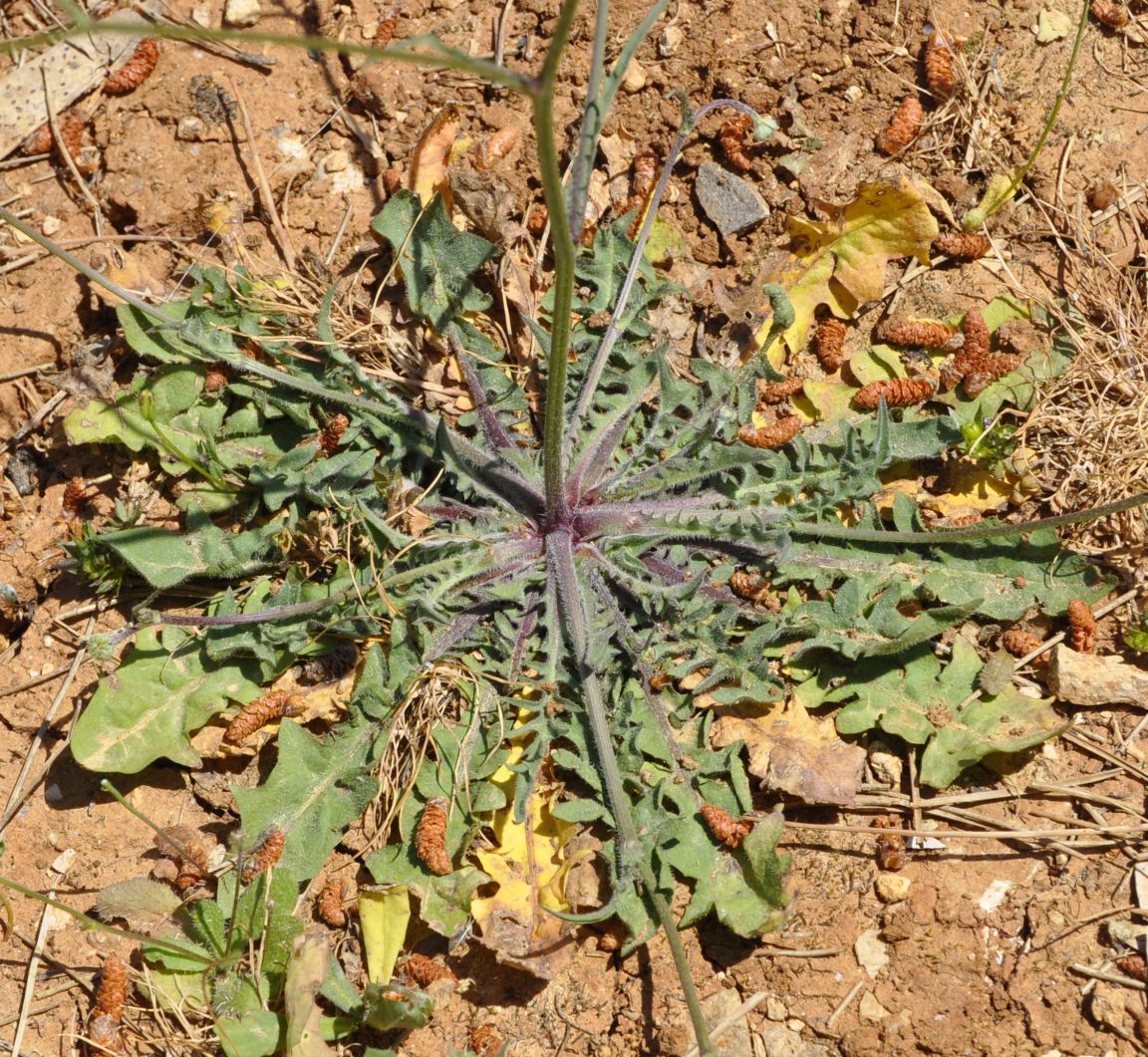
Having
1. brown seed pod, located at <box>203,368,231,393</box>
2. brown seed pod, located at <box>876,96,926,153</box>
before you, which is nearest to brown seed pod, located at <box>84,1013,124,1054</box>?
brown seed pod, located at <box>203,368,231,393</box>

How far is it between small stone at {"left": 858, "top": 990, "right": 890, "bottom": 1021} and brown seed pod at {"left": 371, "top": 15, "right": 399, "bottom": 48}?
3857 mm

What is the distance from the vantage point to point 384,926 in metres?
3.18

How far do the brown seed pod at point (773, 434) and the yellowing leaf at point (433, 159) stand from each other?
1.44 metres

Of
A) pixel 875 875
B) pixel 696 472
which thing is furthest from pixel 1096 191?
pixel 875 875

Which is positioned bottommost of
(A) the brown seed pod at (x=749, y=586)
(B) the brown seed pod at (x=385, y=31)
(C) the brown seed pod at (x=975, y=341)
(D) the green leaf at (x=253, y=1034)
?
(D) the green leaf at (x=253, y=1034)

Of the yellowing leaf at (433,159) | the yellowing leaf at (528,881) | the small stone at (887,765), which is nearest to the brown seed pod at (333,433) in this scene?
the yellowing leaf at (433,159)

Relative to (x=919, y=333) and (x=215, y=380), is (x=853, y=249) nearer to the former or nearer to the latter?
(x=919, y=333)

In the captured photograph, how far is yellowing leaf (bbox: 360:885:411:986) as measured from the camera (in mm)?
3156

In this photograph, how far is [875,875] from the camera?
3.18 m

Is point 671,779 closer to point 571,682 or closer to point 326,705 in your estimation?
point 571,682

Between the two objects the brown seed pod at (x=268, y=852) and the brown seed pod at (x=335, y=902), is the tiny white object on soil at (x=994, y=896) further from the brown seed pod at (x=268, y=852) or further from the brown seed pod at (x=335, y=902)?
the brown seed pod at (x=268, y=852)

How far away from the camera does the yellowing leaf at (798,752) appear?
10.3ft

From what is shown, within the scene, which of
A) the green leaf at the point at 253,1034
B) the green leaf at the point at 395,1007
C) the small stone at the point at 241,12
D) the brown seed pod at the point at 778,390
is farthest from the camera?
the small stone at the point at 241,12

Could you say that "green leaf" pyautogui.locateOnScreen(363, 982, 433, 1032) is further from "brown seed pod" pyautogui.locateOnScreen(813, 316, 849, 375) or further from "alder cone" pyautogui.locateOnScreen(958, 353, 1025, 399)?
"alder cone" pyautogui.locateOnScreen(958, 353, 1025, 399)
